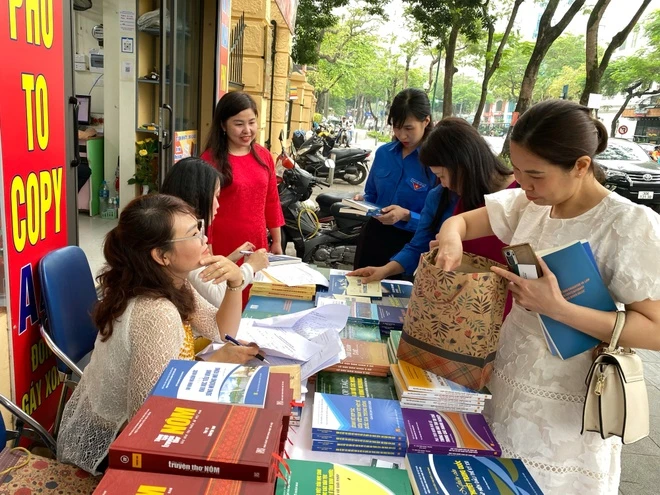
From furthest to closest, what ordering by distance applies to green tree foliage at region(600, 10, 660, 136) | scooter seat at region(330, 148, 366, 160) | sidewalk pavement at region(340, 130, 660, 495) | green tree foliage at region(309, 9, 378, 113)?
green tree foliage at region(309, 9, 378, 113) → green tree foliage at region(600, 10, 660, 136) → scooter seat at region(330, 148, 366, 160) → sidewalk pavement at region(340, 130, 660, 495)

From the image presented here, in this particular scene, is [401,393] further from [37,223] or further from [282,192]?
[282,192]

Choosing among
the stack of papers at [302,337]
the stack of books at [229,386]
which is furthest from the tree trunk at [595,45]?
the stack of books at [229,386]

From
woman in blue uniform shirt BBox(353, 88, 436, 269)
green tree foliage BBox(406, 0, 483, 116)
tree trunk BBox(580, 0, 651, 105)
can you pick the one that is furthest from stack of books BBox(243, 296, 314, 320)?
green tree foliage BBox(406, 0, 483, 116)

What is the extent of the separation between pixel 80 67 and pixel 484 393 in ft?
20.1

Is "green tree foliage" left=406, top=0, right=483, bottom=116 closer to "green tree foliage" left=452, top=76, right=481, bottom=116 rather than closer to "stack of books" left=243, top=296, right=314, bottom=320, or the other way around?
"stack of books" left=243, top=296, right=314, bottom=320

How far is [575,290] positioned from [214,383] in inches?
31.5

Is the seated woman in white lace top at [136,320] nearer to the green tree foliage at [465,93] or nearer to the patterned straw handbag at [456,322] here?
the patterned straw handbag at [456,322]

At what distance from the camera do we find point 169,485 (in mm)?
741

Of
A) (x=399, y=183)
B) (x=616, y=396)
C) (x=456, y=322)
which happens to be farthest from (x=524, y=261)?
(x=399, y=183)

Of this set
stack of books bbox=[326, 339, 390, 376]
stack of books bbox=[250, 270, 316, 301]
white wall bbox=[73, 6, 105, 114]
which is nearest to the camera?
stack of books bbox=[326, 339, 390, 376]

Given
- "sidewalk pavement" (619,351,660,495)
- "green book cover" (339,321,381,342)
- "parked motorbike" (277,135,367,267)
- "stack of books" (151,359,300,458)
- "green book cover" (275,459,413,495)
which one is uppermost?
"stack of books" (151,359,300,458)

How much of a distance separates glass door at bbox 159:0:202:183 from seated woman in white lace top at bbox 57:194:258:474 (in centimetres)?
257

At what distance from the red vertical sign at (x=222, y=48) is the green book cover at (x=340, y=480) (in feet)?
14.5

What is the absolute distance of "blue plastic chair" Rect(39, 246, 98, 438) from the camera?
181cm
